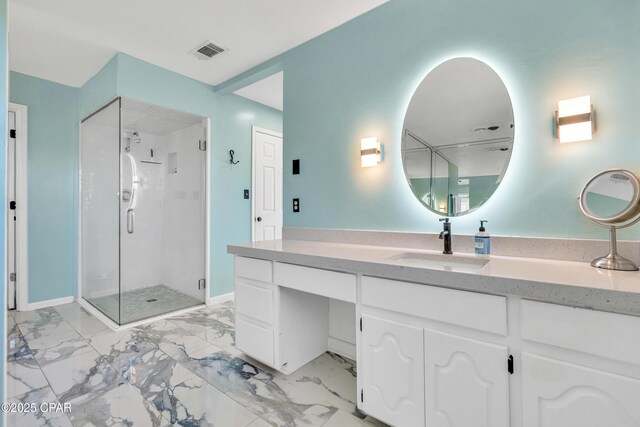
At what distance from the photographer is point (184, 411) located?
5.12ft

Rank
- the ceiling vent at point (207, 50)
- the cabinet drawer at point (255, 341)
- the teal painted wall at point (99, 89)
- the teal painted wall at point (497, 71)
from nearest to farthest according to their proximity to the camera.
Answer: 1. the teal painted wall at point (497, 71)
2. the cabinet drawer at point (255, 341)
3. the ceiling vent at point (207, 50)
4. the teal painted wall at point (99, 89)

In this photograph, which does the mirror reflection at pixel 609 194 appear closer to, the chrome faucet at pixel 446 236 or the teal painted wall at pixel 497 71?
the teal painted wall at pixel 497 71

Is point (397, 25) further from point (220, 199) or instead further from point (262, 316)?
point (220, 199)

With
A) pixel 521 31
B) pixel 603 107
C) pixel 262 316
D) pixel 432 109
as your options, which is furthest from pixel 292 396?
pixel 521 31

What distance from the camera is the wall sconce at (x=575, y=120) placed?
1347mm

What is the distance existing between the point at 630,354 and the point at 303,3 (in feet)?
7.93

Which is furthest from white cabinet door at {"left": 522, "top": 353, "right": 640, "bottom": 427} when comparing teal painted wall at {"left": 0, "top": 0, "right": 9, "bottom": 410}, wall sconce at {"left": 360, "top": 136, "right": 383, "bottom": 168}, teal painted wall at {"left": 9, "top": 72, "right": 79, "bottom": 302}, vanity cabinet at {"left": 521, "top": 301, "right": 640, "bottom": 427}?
teal painted wall at {"left": 9, "top": 72, "right": 79, "bottom": 302}

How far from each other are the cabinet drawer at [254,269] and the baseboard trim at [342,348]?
0.79 meters

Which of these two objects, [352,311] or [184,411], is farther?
[352,311]

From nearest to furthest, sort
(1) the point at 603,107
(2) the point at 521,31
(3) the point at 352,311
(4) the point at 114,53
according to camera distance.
→ (1) the point at 603,107, (2) the point at 521,31, (3) the point at 352,311, (4) the point at 114,53

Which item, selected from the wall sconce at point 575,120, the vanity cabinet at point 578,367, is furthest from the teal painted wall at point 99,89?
the vanity cabinet at point 578,367

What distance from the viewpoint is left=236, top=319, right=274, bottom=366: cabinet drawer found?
73.4 inches

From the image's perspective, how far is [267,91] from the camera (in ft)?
11.5

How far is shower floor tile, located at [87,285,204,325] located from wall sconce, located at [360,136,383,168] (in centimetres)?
247
